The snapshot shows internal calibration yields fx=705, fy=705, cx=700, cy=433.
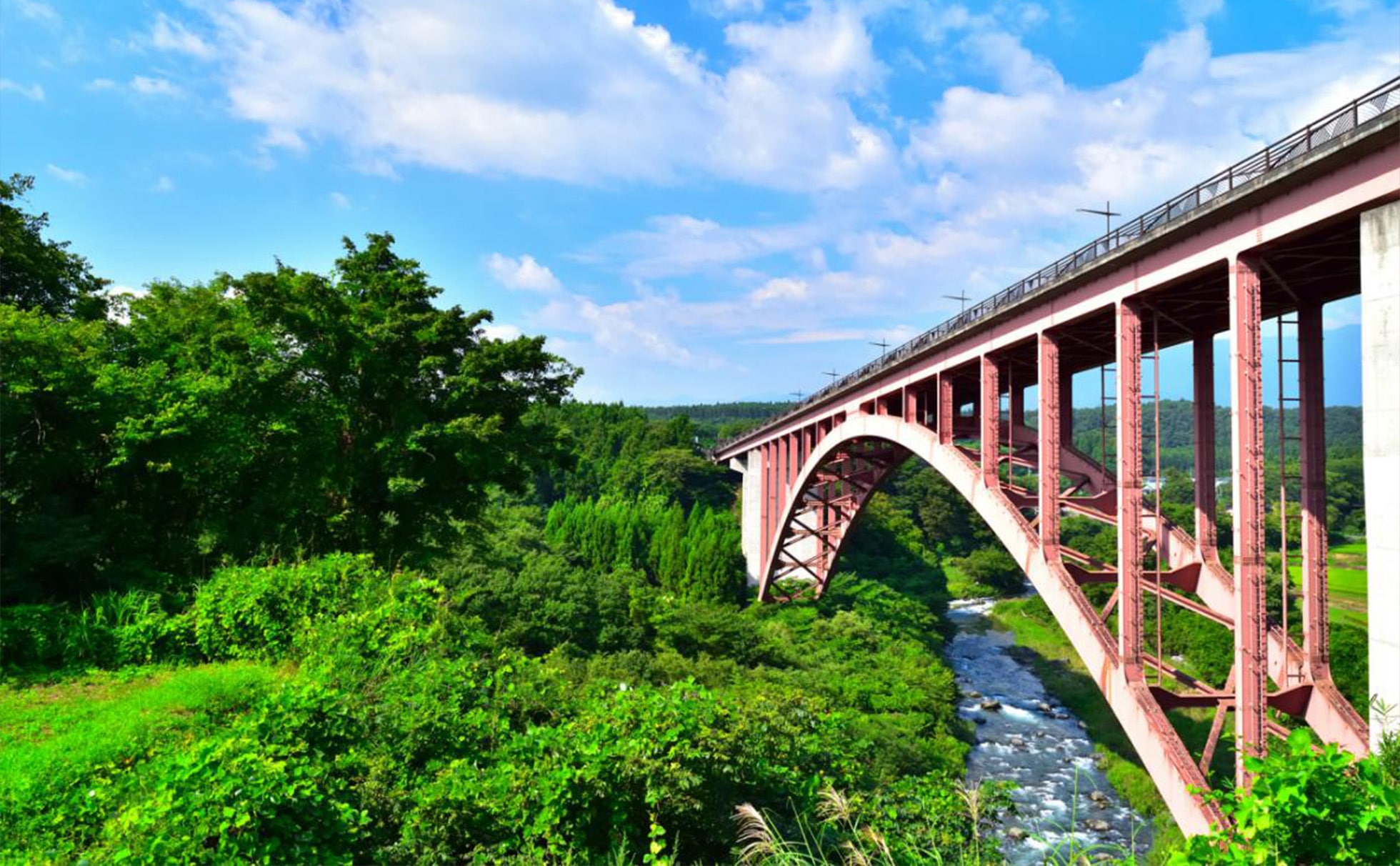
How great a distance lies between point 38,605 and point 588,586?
19.2 m

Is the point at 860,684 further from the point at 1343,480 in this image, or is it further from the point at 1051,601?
the point at 1343,480

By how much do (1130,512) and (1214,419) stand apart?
326cm

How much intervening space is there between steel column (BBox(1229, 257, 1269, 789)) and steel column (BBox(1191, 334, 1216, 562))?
3857 mm

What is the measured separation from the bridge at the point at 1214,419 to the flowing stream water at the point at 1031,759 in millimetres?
2870

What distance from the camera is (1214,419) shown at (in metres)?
12.8

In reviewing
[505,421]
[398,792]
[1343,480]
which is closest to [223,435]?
[505,421]

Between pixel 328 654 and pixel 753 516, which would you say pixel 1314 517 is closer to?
pixel 328 654

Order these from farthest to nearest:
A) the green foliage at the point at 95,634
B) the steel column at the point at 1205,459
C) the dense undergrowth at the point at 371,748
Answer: the steel column at the point at 1205,459, the green foliage at the point at 95,634, the dense undergrowth at the point at 371,748

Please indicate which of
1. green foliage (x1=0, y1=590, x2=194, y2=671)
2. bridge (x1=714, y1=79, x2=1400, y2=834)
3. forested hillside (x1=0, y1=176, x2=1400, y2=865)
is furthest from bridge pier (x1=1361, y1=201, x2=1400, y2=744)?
green foliage (x1=0, y1=590, x2=194, y2=671)

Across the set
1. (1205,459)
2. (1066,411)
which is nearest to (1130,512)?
(1205,459)

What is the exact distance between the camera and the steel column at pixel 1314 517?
9.81 m

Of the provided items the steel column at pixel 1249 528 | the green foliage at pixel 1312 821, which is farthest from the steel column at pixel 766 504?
the green foliage at pixel 1312 821

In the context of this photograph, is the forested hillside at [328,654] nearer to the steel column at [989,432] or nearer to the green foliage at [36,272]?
the green foliage at [36,272]

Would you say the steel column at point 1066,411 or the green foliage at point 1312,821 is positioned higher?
the steel column at point 1066,411
